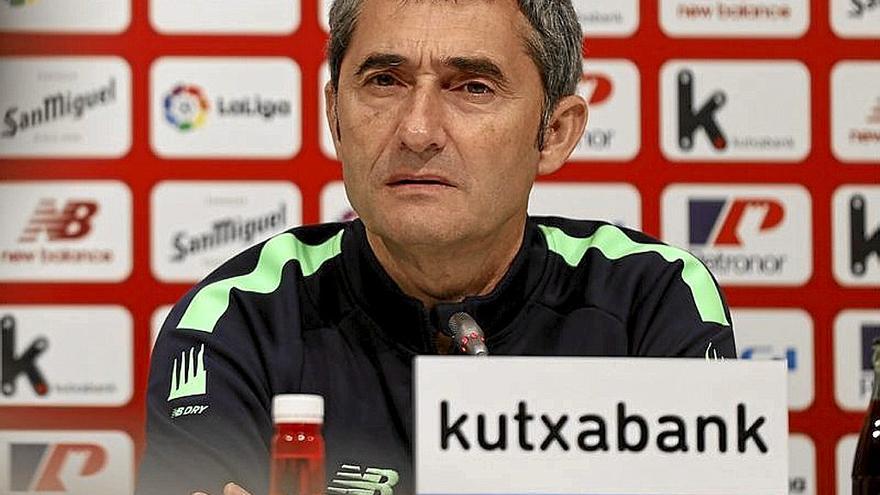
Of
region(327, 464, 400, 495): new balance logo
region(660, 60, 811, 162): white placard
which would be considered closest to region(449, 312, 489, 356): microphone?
region(327, 464, 400, 495): new balance logo

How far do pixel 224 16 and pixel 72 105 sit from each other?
335mm

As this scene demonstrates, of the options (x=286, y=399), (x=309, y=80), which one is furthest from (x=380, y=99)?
(x=309, y=80)

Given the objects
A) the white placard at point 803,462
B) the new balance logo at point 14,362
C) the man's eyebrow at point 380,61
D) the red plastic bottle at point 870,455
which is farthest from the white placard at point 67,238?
the red plastic bottle at point 870,455

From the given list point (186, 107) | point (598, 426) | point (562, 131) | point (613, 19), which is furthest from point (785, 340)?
point (598, 426)

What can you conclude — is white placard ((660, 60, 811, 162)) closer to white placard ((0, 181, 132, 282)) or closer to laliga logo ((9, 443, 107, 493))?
white placard ((0, 181, 132, 282))

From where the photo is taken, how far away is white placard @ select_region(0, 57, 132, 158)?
247cm

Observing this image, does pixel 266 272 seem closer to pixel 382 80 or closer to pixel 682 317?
pixel 382 80

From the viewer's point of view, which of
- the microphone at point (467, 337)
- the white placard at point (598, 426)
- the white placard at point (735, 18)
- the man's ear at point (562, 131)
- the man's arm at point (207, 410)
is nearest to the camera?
the white placard at point (598, 426)

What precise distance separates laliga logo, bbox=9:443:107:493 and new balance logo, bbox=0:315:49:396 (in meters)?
0.11

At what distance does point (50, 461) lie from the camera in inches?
96.0

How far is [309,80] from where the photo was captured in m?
2.50

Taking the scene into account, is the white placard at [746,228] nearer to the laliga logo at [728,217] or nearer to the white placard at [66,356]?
the laliga logo at [728,217]

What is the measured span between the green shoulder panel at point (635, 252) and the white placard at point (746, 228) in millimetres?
938

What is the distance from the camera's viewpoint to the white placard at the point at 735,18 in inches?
99.1
